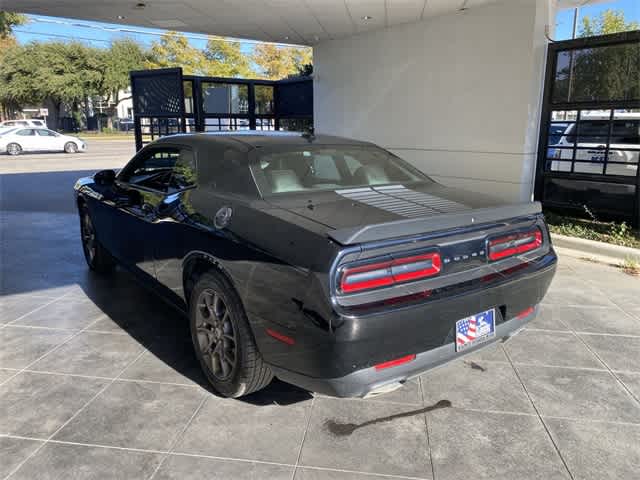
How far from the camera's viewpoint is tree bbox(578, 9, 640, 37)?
65.9ft

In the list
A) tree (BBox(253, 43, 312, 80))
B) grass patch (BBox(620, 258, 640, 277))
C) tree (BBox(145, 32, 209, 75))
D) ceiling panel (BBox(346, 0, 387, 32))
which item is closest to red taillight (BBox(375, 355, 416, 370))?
grass patch (BBox(620, 258, 640, 277))

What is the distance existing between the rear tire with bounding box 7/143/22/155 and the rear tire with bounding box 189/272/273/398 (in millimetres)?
23193

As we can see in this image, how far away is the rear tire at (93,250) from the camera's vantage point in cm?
506

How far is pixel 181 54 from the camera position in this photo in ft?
132

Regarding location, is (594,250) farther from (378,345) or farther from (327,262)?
→ (327,262)

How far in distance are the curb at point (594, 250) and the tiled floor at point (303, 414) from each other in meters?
2.01

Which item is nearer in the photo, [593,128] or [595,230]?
[595,230]

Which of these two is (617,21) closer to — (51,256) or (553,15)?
(553,15)

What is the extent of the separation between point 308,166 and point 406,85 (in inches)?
264

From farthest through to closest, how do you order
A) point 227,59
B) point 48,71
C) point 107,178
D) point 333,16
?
1. point 48,71
2. point 227,59
3. point 333,16
4. point 107,178

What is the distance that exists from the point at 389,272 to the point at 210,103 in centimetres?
1075

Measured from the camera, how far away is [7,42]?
4212 centimetres

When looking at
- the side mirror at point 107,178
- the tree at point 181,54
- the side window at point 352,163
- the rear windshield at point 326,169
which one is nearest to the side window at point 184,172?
the rear windshield at point 326,169

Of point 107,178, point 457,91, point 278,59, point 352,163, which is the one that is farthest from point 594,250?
point 278,59
